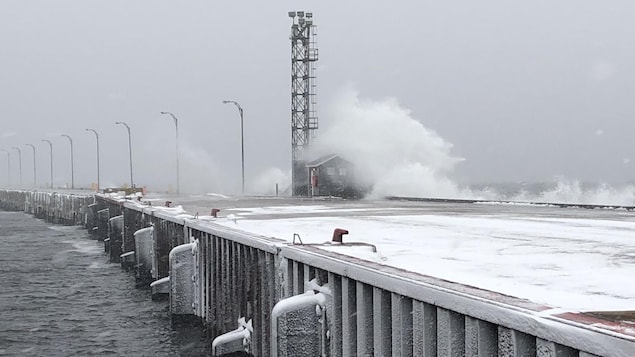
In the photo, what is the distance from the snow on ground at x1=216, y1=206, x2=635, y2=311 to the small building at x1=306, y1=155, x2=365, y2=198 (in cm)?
3295

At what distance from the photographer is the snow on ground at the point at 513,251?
8177 millimetres

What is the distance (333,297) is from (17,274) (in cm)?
2660

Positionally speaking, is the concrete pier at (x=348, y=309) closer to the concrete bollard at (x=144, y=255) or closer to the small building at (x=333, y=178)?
the concrete bollard at (x=144, y=255)

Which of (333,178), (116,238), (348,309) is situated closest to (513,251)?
(348,309)

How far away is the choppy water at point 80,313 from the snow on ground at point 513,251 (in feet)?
12.2

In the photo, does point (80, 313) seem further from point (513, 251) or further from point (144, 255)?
point (513, 251)

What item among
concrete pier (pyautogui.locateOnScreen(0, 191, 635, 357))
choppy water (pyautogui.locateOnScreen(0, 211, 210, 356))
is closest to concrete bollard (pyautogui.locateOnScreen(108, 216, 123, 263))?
choppy water (pyautogui.locateOnScreen(0, 211, 210, 356))

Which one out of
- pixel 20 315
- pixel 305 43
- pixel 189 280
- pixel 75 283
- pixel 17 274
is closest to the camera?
pixel 189 280

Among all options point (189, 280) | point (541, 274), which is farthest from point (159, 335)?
point (541, 274)

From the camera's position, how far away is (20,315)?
78.5 feet

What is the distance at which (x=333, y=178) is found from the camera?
55.8 meters

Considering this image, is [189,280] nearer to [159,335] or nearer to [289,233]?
[159,335]

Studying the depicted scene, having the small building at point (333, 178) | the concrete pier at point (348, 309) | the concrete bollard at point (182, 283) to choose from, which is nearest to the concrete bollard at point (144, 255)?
the concrete pier at point (348, 309)

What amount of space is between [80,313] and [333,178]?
3290 centimetres
